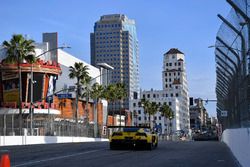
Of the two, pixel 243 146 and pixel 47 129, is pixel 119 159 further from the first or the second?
pixel 47 129

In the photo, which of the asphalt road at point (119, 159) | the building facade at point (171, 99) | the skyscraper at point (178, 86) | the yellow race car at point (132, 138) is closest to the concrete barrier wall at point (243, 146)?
the asphalt road at point (119, 159)

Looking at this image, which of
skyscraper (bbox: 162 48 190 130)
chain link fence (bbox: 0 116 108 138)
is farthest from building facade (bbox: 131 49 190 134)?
chain link fence (bbox: 0 116 108 138)

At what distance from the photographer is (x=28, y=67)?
75.8m

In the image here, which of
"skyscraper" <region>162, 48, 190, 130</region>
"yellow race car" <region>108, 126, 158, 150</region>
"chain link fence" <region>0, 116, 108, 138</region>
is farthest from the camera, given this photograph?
"skyscraper" <region>162, 48, 190, 130</region>

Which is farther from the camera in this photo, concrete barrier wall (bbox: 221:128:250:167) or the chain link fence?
the chain link fence

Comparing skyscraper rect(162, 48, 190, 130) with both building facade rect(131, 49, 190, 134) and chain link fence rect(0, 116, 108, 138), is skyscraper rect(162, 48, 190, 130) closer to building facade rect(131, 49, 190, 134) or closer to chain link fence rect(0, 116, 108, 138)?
building facade rect(131, 49, 190, 134)

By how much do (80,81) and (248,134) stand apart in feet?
221

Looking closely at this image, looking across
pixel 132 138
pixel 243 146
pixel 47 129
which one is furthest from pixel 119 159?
pixel 47 129

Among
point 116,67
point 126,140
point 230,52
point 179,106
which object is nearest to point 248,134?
point 230,52

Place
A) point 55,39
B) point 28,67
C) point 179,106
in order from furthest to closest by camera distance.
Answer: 1. point 179,106
2. point 55,39
3. point 28,67

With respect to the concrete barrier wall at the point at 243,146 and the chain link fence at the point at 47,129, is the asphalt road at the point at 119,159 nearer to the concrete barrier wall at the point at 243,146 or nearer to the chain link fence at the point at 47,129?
the concrete barrier wall at the point at 243,146

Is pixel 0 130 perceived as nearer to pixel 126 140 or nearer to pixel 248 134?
pixel 126 140

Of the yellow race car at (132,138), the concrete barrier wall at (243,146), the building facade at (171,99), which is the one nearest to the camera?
the concrete barrier wall at (243,146)

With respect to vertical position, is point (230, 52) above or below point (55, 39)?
below
